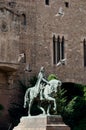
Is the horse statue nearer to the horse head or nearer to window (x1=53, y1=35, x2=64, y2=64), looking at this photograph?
the horse head

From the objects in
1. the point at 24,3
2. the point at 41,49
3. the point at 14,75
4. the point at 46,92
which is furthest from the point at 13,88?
the point at 46,92

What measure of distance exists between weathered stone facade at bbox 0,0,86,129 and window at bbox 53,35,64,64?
0.28 metres

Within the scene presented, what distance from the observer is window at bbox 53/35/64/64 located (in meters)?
39.1

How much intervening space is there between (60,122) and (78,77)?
16.4 metres

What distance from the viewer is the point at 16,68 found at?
118 ft

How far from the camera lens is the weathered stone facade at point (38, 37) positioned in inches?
1422

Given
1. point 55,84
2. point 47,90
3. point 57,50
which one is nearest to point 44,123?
point 47,90

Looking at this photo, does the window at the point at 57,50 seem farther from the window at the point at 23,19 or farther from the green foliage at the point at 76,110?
the green foliage at the point at 76,110

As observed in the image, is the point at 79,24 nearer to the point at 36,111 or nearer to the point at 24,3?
the point at 24,3

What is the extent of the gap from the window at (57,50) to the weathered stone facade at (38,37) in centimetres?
28

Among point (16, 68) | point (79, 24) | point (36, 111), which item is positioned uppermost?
point (79, 24)

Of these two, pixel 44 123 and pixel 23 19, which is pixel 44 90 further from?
pixel 23 19

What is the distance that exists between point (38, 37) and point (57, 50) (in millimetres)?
1656

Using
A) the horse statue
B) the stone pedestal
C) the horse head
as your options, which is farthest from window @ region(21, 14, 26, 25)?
the stone pedestal
